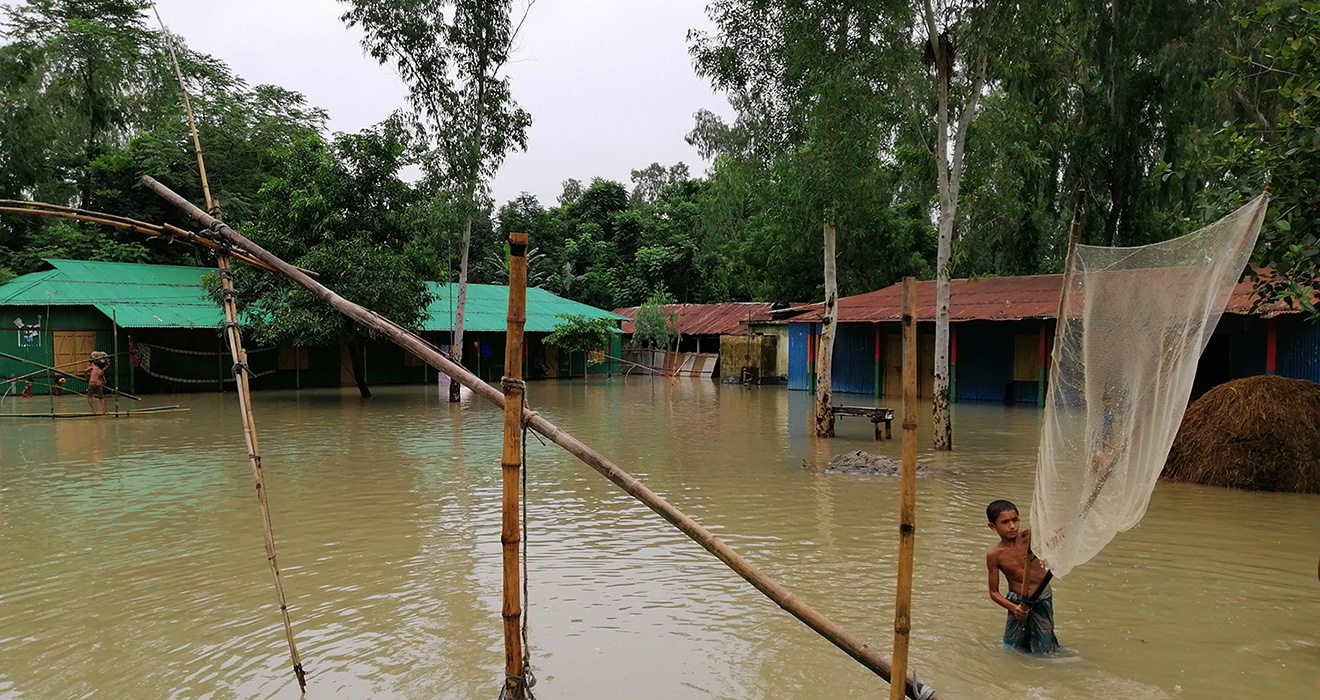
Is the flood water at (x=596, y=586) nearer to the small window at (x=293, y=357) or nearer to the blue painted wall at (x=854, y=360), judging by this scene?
the blue painted wall at (x=854, y=360)

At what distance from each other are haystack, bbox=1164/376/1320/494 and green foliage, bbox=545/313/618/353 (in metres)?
20.6

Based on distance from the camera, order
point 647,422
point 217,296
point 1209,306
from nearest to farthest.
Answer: point 1209,306
point 647,422
point 217,296

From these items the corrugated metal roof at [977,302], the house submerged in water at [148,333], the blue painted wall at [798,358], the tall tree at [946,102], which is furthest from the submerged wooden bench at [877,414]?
the blue painted wall at [798,358]

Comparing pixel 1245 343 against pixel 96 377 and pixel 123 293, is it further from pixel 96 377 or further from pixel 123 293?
pixel 123 293

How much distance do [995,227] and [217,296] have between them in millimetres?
19366

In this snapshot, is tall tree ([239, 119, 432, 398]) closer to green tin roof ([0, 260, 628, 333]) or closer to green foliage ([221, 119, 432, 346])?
green foliage ([221, 119, 432, 346])

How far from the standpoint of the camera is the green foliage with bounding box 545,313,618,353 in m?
28.1

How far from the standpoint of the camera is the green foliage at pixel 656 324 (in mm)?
31156

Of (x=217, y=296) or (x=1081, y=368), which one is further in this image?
(x=217, y=296)

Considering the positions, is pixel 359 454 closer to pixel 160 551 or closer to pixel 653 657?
pixel 160 551

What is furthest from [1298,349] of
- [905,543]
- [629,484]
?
[629,484]

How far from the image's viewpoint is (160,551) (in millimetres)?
6727

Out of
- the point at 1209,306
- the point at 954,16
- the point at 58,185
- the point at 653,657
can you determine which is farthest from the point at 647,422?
the point at 58,185

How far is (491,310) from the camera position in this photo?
95.8ft
